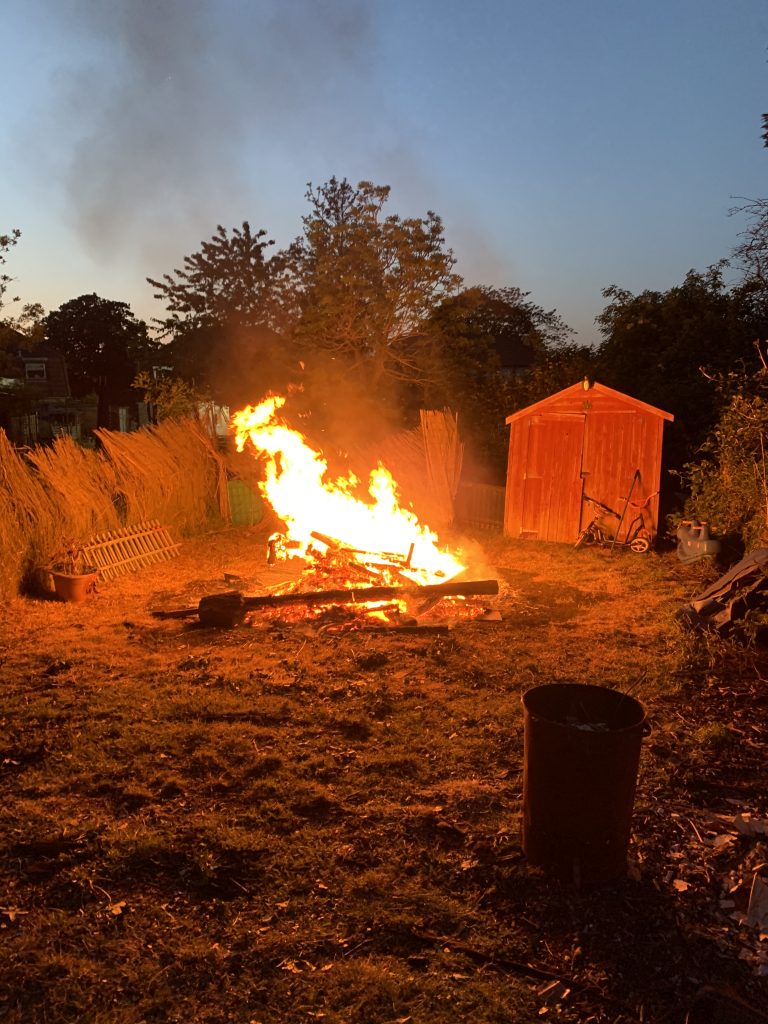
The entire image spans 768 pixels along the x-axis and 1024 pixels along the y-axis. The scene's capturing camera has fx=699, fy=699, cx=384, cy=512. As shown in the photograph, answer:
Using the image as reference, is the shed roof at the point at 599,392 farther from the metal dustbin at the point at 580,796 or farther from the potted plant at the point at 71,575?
the metal dustbin at the point at 580,796

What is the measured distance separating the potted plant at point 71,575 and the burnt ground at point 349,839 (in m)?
1.89

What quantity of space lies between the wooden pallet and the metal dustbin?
858 cm

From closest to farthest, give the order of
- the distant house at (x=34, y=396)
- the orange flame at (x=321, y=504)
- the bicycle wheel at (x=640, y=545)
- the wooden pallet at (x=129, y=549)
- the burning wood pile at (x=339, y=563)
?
the burning wood pile at (x=339, y=563) < the wooden pallet at (x=129, y=549) < the orange flame at (x=321, y=504) < the bicycle wheel at (x=640, y=545) < the distant house at (x=34, y=396)

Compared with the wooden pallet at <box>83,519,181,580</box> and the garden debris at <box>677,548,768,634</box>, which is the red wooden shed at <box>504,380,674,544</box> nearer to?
the garden debris at <box>677,548,768,634</box>

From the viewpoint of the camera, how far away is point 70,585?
31.7 ft

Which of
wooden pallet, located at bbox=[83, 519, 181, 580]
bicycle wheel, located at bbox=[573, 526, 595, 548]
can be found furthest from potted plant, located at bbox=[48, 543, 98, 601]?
bicycle wheel, located at bbox=[573, 526, 595, 548]

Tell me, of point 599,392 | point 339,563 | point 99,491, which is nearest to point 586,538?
point 599,392

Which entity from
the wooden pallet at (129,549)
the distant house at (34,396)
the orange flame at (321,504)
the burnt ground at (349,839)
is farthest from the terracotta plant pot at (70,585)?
the distant house at (34,396)

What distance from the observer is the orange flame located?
37.2 ft

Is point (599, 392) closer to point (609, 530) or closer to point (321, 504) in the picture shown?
point (609, 530)

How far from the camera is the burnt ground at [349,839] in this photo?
3000 mm

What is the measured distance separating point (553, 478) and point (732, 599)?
6.86m

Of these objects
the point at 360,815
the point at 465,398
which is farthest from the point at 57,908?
the point at 465,398

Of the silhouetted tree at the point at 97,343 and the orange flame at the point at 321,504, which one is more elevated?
the silhouetted tree at the point at 97,343
